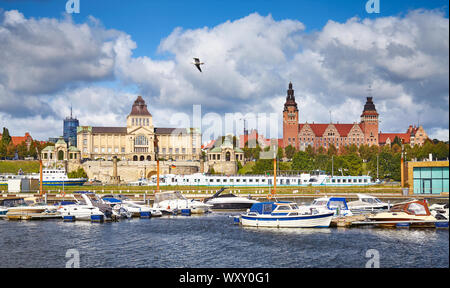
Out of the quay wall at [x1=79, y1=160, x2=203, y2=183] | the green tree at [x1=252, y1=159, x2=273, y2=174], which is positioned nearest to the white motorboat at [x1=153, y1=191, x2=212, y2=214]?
the green tree at [x1=252, y1=159, x2=273, y2=174]

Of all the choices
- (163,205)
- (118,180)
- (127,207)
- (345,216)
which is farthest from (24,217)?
(118,180)

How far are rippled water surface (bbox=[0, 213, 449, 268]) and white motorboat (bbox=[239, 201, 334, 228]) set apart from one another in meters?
0.98

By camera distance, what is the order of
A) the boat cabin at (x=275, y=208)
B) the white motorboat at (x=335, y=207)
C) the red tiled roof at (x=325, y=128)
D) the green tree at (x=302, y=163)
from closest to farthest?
the boat cabin at (x=275, y=208) < the white motorboat at (x=335, y=207) < the green tree at (x=302, y=163) < the red tiled roof at (x=325, y=128)

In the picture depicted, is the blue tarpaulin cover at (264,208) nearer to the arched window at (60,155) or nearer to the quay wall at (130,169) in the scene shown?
the quay wall at (130,169)

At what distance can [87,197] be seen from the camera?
175 ft

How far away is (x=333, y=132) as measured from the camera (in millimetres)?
185000

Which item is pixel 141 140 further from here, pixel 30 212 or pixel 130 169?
pixel 30 212

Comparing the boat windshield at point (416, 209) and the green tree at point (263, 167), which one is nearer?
the boat windshield at point (416, 209)

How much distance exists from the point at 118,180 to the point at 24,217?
69.1 metres

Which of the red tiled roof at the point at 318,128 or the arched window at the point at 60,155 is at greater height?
the red tiled roof at the point at 318,128

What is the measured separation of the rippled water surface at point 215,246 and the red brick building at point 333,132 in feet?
466

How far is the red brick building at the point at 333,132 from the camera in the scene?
602 ft
